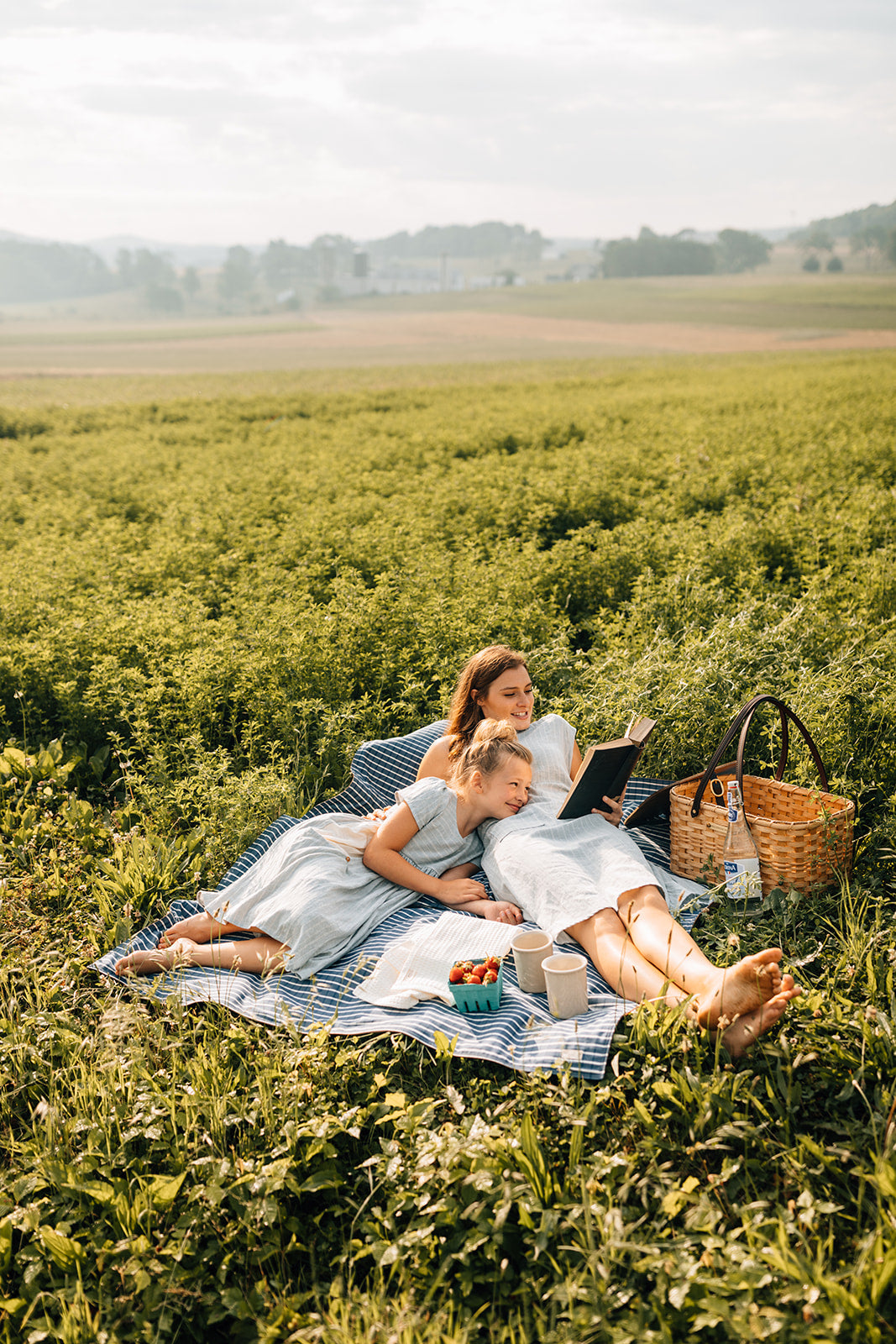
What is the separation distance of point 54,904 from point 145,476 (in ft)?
35.2

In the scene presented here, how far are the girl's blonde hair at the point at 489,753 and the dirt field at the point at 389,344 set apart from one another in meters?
52.7

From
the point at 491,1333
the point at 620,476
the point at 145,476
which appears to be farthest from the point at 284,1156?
the point at 145,476

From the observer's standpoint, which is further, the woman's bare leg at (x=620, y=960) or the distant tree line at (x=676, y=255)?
the distant tree line at (x=676, y=255)

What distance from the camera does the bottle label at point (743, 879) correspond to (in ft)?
11.8

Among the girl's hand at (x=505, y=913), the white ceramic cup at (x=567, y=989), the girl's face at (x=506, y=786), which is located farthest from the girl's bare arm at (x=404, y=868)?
the white ceramic cup at (x=567, y=989)

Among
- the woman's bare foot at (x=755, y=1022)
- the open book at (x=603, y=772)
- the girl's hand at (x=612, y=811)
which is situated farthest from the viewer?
the girl's hand at (x=612, y=811)

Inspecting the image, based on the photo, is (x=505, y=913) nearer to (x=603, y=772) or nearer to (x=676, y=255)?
(x=603, y=772)

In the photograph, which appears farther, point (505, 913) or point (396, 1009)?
point (505, 913)

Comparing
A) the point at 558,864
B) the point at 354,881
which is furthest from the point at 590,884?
the point at 354,881

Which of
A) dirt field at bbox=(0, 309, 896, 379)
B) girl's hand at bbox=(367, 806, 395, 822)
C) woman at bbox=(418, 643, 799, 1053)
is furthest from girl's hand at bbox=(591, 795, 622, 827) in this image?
dirt field at bbox=(0, 309, 896, 379)

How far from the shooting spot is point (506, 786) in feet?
13.2

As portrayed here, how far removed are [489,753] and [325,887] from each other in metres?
0.96

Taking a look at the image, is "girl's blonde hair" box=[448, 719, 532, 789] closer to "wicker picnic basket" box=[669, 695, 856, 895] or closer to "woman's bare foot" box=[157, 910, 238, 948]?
"wicker picnic basket" box=[669, 695, 856, 895]

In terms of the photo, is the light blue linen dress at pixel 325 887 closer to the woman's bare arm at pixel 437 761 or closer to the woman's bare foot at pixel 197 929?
the woman's bare foot at pixel 197 929
